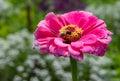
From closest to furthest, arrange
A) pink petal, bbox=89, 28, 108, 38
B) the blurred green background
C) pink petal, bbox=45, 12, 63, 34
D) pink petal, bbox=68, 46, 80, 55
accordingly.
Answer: pink petal, bbox=68, 46, 80, 55, pink petal, bbox=89, 28, 108, 38, pink petal, bbox=45, 12, 63, 34, the blurred green background

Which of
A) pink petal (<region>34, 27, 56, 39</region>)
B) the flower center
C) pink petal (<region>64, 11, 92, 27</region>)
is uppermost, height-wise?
pink petal (<region>64, 11, 92, 27</region>)

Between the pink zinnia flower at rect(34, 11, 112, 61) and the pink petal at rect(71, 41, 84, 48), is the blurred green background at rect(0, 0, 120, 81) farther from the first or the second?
the pink petal at rect(71, 41, 84, 48)

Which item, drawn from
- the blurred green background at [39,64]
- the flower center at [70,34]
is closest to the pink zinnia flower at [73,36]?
the flower center at [70,34]

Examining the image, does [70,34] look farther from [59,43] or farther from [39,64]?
[39,64]

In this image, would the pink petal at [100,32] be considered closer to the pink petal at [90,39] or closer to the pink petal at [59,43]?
the pink petal at [90,39]

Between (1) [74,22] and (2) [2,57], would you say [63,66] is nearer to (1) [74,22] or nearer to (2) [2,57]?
(2) [2,57]

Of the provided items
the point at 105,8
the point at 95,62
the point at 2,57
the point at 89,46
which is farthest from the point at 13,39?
the point at 89,46

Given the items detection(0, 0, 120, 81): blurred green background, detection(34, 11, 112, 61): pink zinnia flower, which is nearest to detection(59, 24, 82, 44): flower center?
detection(34, 11, 112, 61): pink zinnia flower
